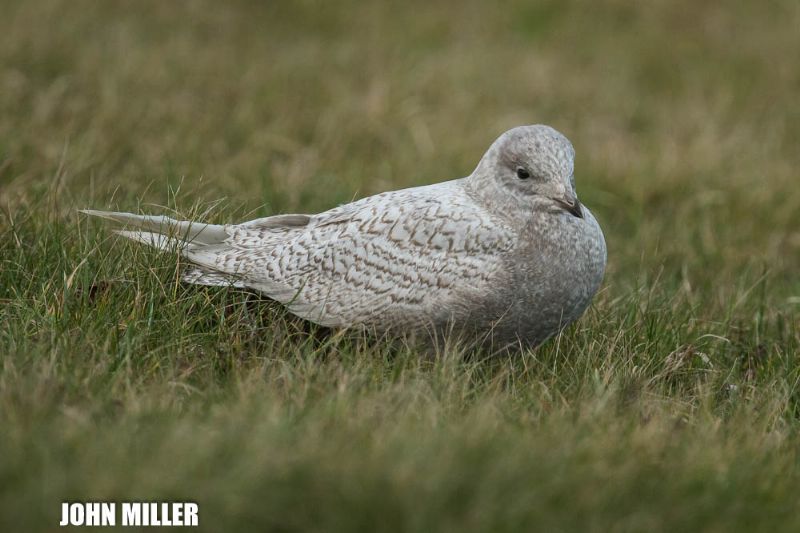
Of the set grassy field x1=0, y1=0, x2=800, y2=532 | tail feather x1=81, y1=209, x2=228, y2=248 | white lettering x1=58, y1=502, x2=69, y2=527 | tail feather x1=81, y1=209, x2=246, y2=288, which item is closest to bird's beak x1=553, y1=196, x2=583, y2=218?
grassy field x1=0, y1=0, x2=800, y2=532

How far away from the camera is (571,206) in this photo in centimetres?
443

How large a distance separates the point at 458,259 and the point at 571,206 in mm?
549

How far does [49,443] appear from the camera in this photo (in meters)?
3.12

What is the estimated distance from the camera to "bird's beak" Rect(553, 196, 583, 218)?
4.43 meters

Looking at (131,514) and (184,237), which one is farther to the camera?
(184,237)

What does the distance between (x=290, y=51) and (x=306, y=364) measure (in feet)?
21.5

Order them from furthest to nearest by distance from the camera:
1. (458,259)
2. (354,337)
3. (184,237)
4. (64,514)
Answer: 1. (184,237)
2. (354,337)
3. (458,259)
4. (64,514)

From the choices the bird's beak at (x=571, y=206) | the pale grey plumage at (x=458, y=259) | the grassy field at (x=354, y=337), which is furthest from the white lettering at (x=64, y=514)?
the bird's beak at (x=571, y=206)

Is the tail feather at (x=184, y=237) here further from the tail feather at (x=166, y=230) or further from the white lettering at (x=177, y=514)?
the white lettering at (x=177, y=514)

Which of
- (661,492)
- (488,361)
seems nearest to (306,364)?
(488,361)

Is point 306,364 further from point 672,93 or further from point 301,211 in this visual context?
point 672,93

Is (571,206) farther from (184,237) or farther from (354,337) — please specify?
(184,237)

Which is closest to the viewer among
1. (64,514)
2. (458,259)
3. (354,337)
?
(64,514)

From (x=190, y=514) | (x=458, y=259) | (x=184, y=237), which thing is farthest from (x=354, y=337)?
(x=190, y=514)
